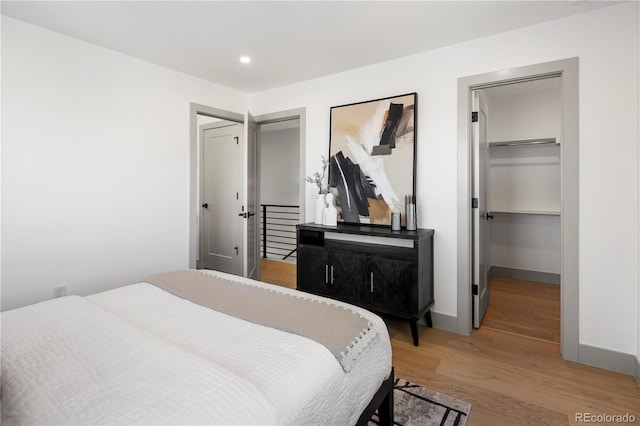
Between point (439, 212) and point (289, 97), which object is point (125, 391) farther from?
point (289, 97)

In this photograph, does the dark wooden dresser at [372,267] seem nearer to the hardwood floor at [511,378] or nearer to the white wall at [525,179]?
the hardwood floor at [511,378]

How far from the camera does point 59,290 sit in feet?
8.63

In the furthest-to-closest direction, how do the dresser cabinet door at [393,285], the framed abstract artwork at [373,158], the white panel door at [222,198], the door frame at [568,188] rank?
1. the white panel door at [222,198]
2. the framed abstract artwork at [373,158]
3. the dresser cabinet door at [393,285]
4. the door frame at [568,188]

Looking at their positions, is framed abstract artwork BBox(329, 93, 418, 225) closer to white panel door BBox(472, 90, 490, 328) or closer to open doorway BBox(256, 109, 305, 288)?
white panel door BBox(472, 90, 490, 328)

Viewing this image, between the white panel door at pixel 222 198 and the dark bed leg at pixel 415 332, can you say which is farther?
the white panel door at pixel 222 198

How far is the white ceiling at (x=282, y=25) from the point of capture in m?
2.21

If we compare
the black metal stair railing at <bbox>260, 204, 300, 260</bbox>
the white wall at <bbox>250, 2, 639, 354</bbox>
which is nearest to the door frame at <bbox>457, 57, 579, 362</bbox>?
the white wall at <bbox>250, 2, 639, 354</bbox>

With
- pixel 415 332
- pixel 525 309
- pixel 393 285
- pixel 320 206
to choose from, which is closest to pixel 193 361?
pixel 393 285

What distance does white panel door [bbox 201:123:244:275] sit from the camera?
445 cm

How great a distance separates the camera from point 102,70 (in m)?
2.84

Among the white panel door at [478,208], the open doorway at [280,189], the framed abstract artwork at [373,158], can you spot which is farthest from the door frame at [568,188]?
the open doorway at [280,189]

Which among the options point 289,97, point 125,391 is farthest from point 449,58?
point 125,391

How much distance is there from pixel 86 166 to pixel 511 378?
366 centimetres

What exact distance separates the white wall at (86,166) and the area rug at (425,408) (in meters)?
2.60
